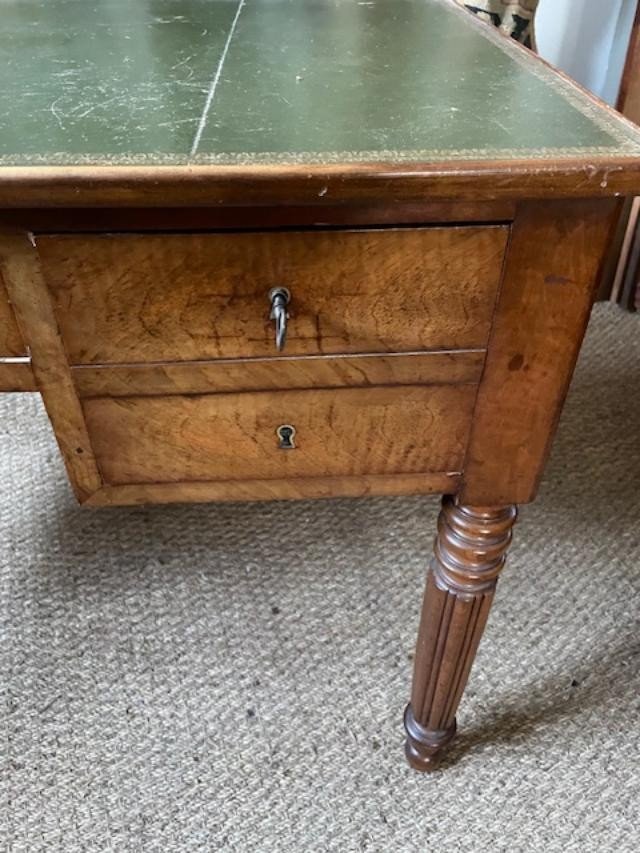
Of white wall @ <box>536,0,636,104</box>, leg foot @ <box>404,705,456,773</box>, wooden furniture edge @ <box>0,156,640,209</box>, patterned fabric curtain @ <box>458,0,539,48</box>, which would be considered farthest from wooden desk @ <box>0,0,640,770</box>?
white wall @ <box>536,0,636,104</box>

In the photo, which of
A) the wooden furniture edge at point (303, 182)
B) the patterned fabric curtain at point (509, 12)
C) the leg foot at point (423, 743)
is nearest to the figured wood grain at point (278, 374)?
the wooden furniture edge at point (303, 182)

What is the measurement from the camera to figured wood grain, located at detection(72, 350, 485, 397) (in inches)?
20.7

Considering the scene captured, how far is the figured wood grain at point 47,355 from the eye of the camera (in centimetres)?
47

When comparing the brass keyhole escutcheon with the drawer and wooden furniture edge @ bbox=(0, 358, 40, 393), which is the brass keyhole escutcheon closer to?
the drawer

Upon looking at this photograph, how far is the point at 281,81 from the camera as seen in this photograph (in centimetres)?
59

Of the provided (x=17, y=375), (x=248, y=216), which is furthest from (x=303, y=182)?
(x=17, y=375)

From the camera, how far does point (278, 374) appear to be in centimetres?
53

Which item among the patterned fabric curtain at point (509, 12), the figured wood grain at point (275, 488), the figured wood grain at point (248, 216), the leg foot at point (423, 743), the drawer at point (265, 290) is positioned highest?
the figured wood grain at point (248, 216)

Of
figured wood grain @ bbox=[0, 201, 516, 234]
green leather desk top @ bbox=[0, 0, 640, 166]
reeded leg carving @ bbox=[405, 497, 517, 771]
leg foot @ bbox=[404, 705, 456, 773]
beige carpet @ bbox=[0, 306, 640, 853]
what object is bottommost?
beige carpet @ bbox=[0, 306, 640, 853]

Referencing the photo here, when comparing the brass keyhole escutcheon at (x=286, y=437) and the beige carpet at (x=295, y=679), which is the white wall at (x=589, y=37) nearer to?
the beige carpet at (x=295, y=679)

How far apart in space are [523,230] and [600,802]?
A: 66 cm

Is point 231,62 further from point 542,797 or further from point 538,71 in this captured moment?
point 542,797

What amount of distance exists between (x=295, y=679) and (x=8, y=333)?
0.60m

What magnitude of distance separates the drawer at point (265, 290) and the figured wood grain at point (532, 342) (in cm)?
2
